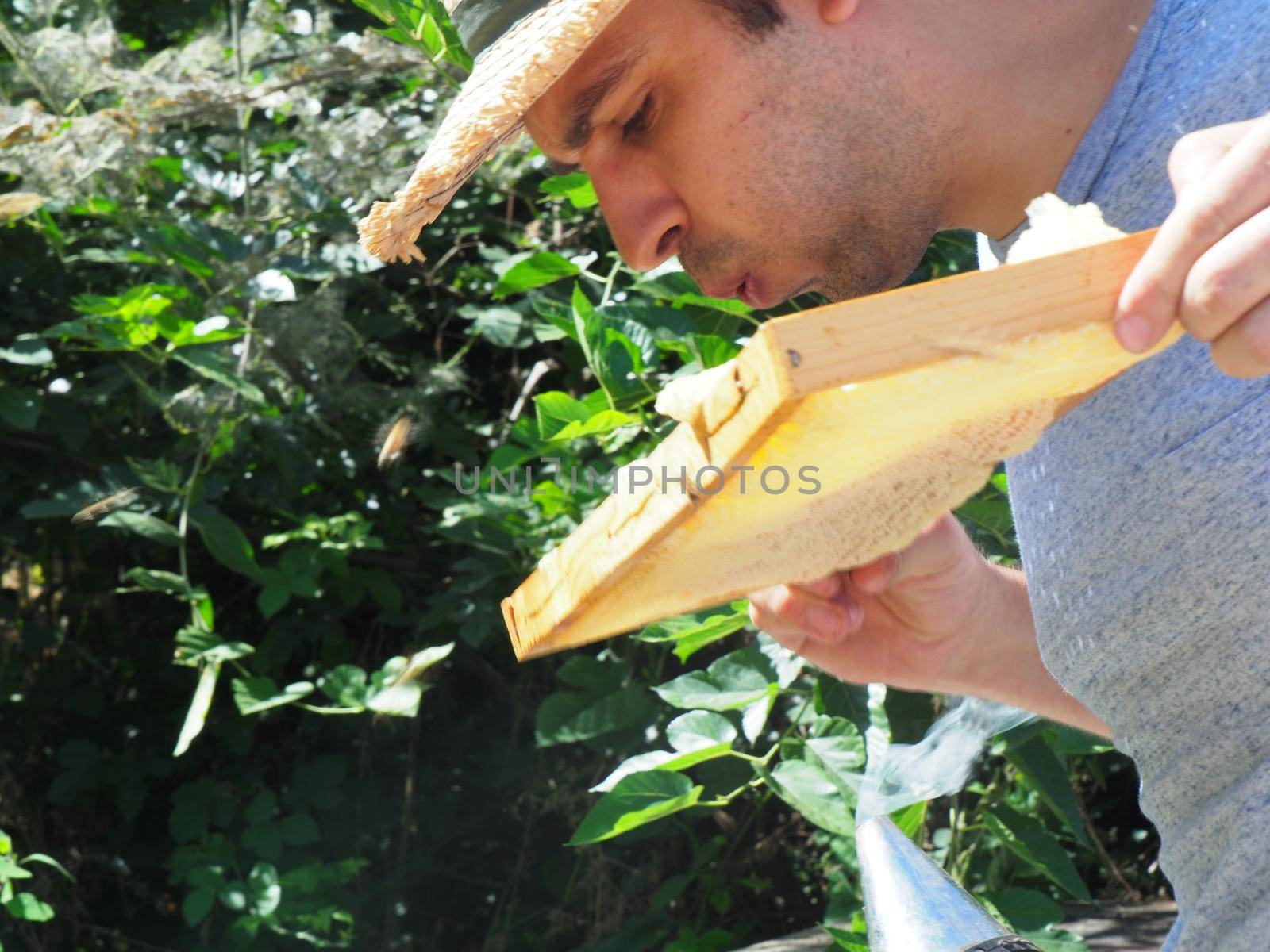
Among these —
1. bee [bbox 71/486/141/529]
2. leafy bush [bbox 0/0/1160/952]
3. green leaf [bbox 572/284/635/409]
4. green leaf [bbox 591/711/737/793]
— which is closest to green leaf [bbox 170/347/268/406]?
leafy bush [bbox 0/0/1160/952]

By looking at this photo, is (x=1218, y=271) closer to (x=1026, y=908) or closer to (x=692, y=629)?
(x=692, y=629)

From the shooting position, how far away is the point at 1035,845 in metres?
1.99

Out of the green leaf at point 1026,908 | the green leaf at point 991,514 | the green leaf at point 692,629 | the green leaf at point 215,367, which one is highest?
the green leaf at point 215,367

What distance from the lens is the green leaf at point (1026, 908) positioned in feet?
6.44

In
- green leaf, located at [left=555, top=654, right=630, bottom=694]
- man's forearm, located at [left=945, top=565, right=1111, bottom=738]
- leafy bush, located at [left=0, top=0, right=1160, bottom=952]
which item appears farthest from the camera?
green leaf, located at [left=555, top=654, right=630, bottom=694]

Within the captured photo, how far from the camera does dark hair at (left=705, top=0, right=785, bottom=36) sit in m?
1.17

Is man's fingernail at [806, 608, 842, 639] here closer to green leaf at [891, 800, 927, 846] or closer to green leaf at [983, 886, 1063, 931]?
green leaf at [891, 800, 927, 846]

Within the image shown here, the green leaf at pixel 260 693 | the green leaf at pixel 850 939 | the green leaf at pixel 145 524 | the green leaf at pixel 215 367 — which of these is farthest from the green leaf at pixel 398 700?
the green leaf at pixel 850 939

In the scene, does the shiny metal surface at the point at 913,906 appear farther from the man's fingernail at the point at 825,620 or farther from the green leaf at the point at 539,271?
the green leaf at the point at 539,271

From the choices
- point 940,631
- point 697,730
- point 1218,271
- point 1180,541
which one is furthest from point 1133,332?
point 697,730

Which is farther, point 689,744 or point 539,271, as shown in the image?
point 539,271

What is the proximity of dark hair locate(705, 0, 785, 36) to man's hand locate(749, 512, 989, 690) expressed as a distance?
530 mm

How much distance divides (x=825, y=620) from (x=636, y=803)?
671 millimetres

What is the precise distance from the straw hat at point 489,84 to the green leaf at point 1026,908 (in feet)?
4.60
